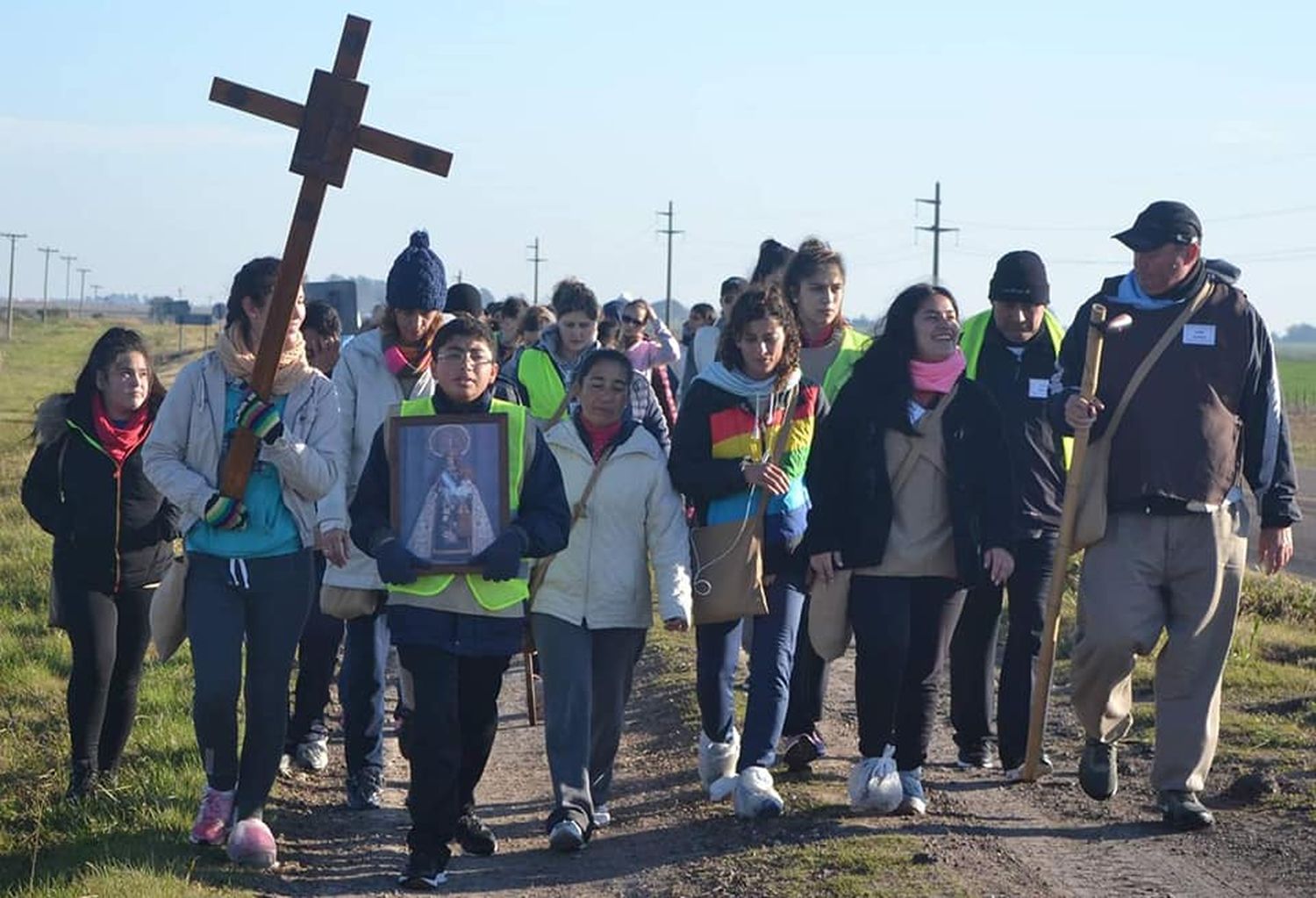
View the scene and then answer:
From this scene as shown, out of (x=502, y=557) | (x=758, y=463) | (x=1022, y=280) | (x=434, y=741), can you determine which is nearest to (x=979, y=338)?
(x=1022, y=280)

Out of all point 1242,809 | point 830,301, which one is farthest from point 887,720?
point 830,301

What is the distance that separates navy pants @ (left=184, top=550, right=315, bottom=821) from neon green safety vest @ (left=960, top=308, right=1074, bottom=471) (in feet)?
10.1

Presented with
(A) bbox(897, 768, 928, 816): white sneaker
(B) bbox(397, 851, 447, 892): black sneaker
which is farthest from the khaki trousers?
(B) bbox(397, 851, 447, 892): black sneaker

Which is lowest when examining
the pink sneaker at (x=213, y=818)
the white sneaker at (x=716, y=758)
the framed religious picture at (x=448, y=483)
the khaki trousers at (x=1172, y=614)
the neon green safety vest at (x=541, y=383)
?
the pink sneaker at (x=213, y=818)

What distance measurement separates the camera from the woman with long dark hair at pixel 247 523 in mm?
6891

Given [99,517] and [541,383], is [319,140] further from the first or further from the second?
[541,383]

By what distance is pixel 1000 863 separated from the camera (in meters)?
6.85

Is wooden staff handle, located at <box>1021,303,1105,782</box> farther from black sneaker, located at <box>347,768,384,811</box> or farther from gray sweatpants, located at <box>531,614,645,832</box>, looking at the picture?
black sneaker, located at <box>347,768,384,811</box>

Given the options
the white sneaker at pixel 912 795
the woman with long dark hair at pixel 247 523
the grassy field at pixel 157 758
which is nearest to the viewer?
the grassy field at pixel 157 758

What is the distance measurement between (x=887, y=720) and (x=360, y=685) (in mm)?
2254

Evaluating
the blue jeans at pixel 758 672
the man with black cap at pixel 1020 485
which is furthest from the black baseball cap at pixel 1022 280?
the blue jeans at pixel 758 672

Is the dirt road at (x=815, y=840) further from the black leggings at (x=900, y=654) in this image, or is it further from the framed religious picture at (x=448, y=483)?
the framed religious picture at (x=448, y=483)

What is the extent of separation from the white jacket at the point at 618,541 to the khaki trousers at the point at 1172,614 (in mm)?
1650

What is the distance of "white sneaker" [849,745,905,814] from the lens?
7.50 m
